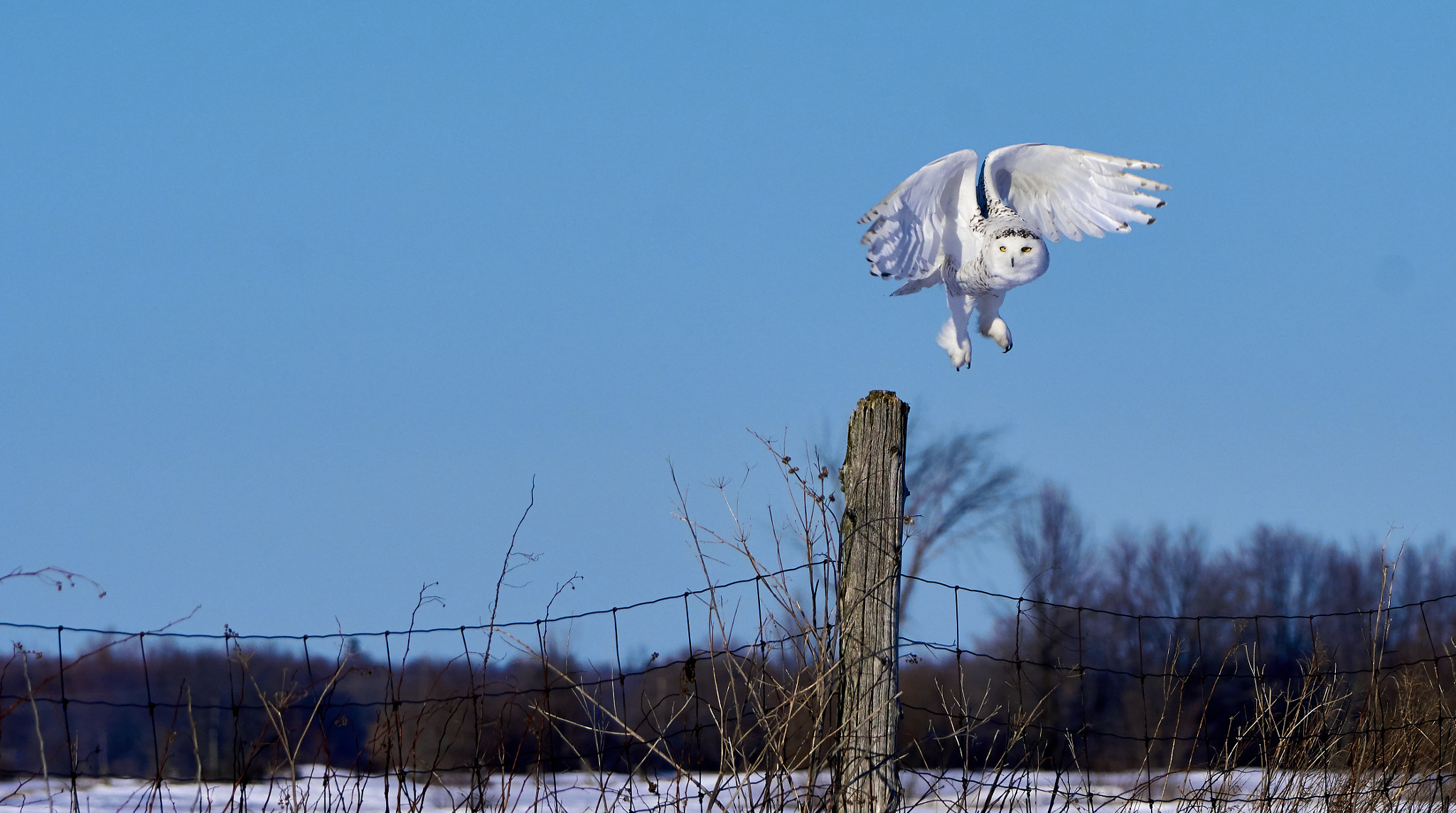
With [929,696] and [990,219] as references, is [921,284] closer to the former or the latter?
[990,219]

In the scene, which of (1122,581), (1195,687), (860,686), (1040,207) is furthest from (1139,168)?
(1122,581)

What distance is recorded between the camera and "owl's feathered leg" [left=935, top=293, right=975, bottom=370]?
120 inches

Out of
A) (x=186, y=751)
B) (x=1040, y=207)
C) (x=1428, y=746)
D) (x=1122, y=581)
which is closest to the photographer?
(x=1040, y=207)

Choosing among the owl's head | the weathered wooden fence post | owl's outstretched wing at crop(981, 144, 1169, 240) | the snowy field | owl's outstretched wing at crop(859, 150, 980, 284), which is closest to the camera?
the snowy field

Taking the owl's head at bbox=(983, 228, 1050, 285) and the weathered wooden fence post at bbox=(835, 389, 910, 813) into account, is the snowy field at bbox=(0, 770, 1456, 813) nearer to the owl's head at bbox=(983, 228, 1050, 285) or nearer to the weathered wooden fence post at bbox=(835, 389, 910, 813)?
the weathered wooden fence post at bbox=(835, 389, 910, 813)

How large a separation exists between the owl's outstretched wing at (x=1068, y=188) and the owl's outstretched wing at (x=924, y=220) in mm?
97

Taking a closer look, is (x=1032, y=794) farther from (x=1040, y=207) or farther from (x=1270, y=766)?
(x=1040, y=207)

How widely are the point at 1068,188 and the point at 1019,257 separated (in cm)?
64

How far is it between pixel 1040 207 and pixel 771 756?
1.82 metres

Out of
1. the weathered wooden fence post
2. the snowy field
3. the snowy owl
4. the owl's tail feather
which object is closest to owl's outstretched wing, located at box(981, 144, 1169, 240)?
the snowy owl

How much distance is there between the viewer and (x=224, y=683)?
1559cm

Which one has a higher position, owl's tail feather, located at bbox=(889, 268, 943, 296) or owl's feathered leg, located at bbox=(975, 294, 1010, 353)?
owl's tail feather, located at bbox=(889, 268, 943, 296)

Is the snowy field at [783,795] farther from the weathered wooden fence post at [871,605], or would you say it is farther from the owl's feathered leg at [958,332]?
the owl's feathered leg at [958,332]

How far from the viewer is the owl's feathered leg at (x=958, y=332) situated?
10.0ft
